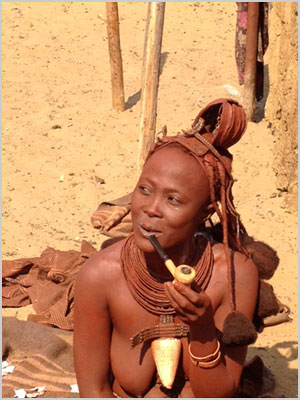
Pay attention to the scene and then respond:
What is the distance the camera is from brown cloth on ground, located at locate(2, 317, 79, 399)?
477cm

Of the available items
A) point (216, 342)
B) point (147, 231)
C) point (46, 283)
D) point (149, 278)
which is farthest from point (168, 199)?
point (46, 283)

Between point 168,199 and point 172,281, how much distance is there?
35 centimetres

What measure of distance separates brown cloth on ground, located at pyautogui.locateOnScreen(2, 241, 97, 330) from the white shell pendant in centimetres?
227

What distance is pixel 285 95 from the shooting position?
8.18m

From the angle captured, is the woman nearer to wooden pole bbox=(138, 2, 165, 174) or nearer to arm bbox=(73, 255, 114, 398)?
arm bbox=(73, 255, 114, 398)

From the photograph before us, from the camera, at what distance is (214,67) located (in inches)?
428

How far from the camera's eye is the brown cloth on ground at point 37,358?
477 cm

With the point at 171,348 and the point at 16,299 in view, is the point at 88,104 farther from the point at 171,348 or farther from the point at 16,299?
the point at 171,348

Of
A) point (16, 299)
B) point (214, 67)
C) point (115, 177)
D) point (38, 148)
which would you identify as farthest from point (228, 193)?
point (214, 67)

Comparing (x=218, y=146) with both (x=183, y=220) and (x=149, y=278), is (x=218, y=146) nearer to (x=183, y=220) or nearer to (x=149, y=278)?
(x=183, y=220)

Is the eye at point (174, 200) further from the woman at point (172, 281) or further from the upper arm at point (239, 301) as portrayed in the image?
the upper arm at point (239, 301)

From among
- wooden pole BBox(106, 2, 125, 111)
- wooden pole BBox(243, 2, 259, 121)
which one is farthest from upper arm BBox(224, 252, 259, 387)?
wooden pole BBox(106, 2, 125, 111)

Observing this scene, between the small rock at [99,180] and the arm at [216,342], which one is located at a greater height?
the arm at [216,342]

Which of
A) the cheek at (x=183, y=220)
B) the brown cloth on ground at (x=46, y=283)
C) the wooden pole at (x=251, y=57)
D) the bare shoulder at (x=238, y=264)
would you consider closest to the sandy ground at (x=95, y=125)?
the brown cloth on ground at (x=46, y=283)
